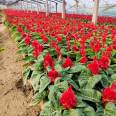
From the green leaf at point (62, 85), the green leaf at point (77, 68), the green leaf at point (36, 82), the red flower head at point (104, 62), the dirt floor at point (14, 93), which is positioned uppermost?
the red flower head at point (104, 62)

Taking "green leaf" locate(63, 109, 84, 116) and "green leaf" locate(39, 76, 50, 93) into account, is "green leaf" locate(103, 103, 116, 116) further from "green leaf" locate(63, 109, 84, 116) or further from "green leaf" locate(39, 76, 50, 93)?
"green leaf" locate(39, 76, 50, 93)

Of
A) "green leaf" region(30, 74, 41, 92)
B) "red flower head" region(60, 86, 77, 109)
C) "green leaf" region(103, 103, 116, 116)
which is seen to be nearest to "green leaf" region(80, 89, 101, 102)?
"green leaf" region(103, 103, 116, 116)

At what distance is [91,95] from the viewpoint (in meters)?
3.50

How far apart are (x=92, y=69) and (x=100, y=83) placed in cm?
31

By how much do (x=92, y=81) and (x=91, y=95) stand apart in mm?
279

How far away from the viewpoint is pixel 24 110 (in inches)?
177

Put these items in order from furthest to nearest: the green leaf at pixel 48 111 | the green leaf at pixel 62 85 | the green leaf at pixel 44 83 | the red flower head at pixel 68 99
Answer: the green leaf at pixel 44 83
the green leaf at pixel 62 85
the green leaf at pixel 48 111
the red flower head at pixel 68 99

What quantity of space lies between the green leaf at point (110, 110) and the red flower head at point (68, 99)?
36 centimetres

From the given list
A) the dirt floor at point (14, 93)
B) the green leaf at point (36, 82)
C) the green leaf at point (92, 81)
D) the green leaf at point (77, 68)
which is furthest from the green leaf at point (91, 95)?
the dirt floor at point (14, 93)

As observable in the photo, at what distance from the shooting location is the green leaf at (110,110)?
311 centimetres

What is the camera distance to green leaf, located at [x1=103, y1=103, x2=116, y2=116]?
3.11 m

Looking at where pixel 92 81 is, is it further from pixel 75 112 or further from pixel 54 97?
pixel 75 112

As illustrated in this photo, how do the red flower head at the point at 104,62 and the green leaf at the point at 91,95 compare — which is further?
the red flower head at the point at 104,62

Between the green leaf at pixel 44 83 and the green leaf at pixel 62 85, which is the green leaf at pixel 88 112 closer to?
the green leaf at pixel 62 85
